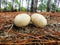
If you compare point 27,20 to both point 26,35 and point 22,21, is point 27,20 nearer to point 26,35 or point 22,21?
point 22,21

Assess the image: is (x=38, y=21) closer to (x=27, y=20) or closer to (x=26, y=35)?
(x=27, y=20)

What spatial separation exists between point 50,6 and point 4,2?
893 millimetres

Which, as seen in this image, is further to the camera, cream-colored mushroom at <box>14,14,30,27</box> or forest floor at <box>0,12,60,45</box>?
cream-colored mushroom at <box>14,14,30,27</box>

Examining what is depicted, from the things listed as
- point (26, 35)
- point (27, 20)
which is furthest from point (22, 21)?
point (26, 35)

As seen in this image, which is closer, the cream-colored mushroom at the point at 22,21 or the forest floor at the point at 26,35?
the forest floor at the point at 26,35

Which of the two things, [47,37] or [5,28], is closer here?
[47,37]

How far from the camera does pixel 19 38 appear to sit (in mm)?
877

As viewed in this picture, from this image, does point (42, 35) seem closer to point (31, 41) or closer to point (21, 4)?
point (31, 41)

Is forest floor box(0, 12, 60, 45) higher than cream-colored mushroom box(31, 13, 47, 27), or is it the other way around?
cream-colored mushroom box(31, 13, 47, 27)

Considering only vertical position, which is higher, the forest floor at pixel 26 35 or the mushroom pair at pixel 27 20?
the mushroom pair at pixel 27 20

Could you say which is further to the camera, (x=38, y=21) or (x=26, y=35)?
(x=38, y=21)

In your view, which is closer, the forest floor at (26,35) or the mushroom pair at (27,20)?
the forest floor at (26,35)

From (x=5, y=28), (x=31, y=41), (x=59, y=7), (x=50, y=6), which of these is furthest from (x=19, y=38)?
(x=59, y=7)

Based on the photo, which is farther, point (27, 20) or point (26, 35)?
point (27, 20)
